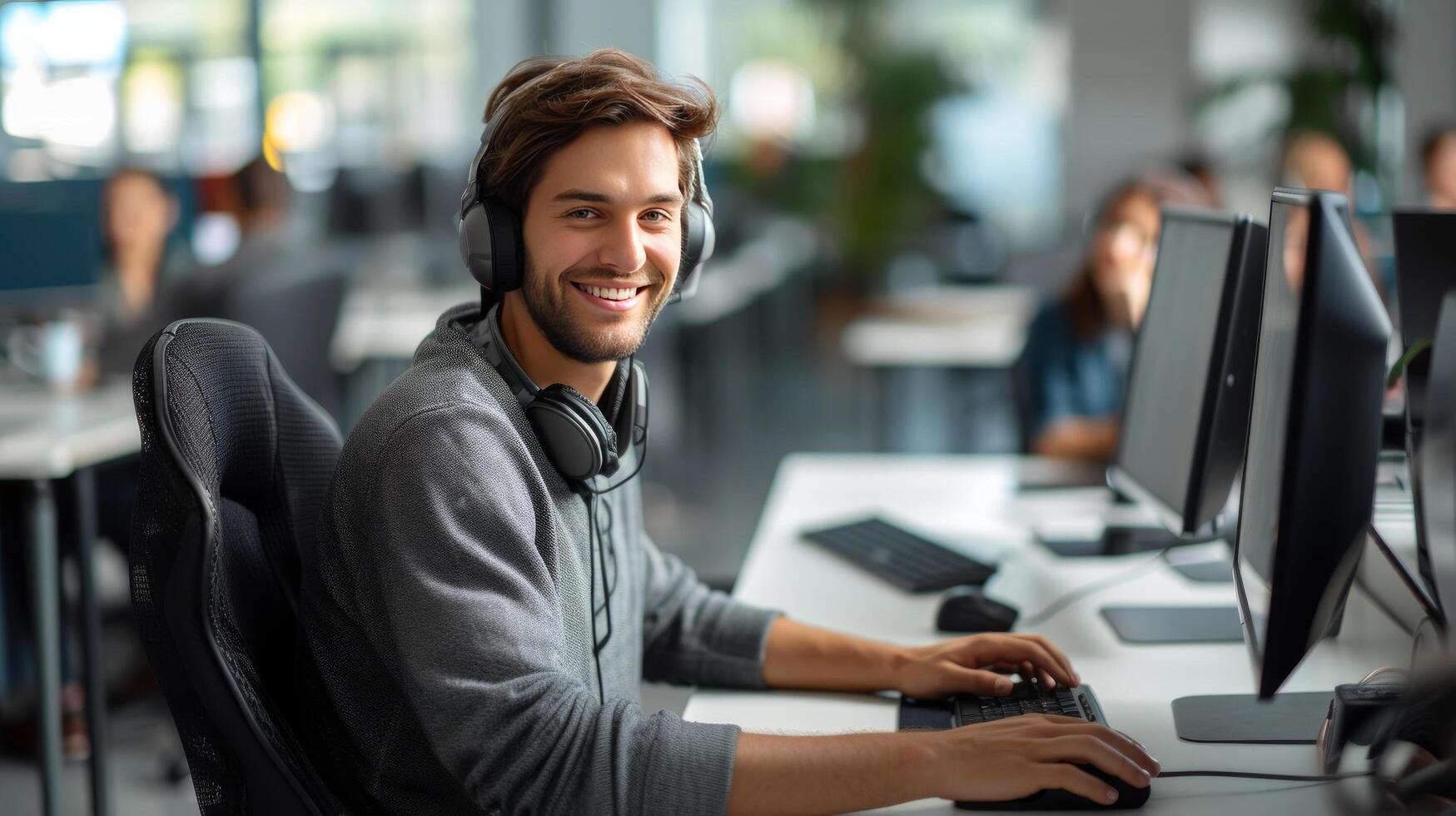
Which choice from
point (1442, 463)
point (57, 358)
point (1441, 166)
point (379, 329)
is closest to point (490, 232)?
point (1442, 463)

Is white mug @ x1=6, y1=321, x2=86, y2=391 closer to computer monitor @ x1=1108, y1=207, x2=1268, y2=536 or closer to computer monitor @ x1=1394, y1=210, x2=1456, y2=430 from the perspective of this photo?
computer monitor @ x1=1108, y1=207, x2=1268, y2=536

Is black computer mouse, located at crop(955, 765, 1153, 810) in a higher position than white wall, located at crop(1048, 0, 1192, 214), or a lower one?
lower

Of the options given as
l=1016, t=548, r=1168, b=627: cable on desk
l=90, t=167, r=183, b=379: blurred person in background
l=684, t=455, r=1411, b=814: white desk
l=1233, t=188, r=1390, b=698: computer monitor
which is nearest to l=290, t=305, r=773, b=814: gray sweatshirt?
l=684, t=455, r=1411, b=814: white desk

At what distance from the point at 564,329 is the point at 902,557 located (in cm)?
76

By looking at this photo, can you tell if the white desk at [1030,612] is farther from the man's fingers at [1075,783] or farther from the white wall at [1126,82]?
the white wall at [1126,82]

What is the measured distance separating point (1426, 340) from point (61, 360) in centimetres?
273

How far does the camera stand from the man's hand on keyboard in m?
0.95

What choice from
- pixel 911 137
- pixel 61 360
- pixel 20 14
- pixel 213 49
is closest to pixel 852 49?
pixel 911 137

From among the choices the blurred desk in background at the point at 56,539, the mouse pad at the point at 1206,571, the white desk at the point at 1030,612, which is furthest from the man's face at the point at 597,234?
the blurred desk in background at the point at 56,539

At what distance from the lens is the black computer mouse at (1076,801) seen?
0.98m

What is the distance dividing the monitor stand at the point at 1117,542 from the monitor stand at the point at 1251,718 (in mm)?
578

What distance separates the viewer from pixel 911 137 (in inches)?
298

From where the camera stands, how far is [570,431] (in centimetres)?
110

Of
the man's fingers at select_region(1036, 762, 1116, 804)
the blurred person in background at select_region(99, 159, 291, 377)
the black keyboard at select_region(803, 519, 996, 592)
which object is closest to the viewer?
the man's fingers at select_region(1036, 762, 1116, 804)
